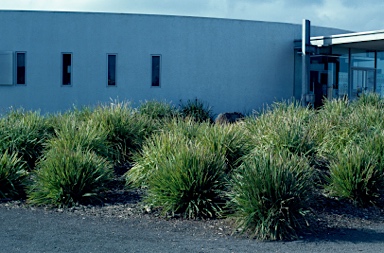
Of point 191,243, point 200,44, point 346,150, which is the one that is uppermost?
point 200,44

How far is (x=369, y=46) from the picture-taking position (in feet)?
107

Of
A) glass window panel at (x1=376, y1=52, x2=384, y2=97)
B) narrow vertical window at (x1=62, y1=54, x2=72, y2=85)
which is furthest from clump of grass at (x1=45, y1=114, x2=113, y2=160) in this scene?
glass window panel at (x1=376, y1=52, x2=384, y2=97)

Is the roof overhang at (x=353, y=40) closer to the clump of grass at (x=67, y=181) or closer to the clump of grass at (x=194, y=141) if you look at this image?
the clump of grass at (x=194, y=141)

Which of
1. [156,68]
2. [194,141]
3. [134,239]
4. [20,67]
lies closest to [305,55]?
[156,68]

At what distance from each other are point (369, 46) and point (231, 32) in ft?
25.9

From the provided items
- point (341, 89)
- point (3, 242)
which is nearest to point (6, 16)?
point (341, 89)

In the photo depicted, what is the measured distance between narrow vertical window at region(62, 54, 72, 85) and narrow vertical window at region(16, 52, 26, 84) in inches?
70.3

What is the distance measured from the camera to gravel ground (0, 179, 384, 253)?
320 inches

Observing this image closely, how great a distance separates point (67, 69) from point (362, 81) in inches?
665

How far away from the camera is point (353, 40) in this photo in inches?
1155

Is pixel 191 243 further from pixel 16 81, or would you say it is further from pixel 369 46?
pixel 369 46

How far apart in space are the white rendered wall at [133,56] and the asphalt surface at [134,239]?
60.3ft

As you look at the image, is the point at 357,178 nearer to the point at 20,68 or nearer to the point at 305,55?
the point at 305,55

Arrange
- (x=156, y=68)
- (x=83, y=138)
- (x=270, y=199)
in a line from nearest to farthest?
(x=270, y=199) → (x=83, y=138) → (x=156, y=68)
